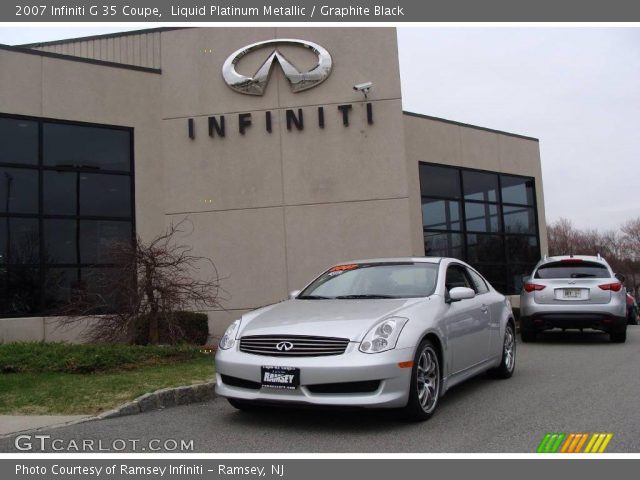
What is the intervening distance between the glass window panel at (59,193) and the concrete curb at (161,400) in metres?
7.55

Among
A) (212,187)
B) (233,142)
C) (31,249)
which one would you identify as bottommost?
(31,249)

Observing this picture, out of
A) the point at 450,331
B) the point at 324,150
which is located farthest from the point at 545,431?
the point at 324,150

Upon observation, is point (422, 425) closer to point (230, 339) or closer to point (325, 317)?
point (325, 317)

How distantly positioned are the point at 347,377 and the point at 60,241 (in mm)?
9575

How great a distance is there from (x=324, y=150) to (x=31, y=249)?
6443 mm

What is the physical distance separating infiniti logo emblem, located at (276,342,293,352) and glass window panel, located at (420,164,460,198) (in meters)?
11.9

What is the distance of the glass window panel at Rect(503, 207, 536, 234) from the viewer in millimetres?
18906


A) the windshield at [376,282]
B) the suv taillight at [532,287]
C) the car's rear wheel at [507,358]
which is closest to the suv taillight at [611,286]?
the suv taillight at [532,287]

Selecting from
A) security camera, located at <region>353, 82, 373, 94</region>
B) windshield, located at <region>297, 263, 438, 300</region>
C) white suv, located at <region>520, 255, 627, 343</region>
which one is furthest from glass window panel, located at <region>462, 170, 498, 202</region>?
windshield, located at <region>297, 263, 438, 300</region>

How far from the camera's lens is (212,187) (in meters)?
13.9

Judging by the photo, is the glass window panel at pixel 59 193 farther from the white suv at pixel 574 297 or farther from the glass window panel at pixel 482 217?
the glass window panel at pixel 482 217

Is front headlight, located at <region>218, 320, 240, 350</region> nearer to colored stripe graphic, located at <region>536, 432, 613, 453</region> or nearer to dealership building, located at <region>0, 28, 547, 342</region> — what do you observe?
colored stripe graphic, located at <region>536, 432, 613, 453</region>
